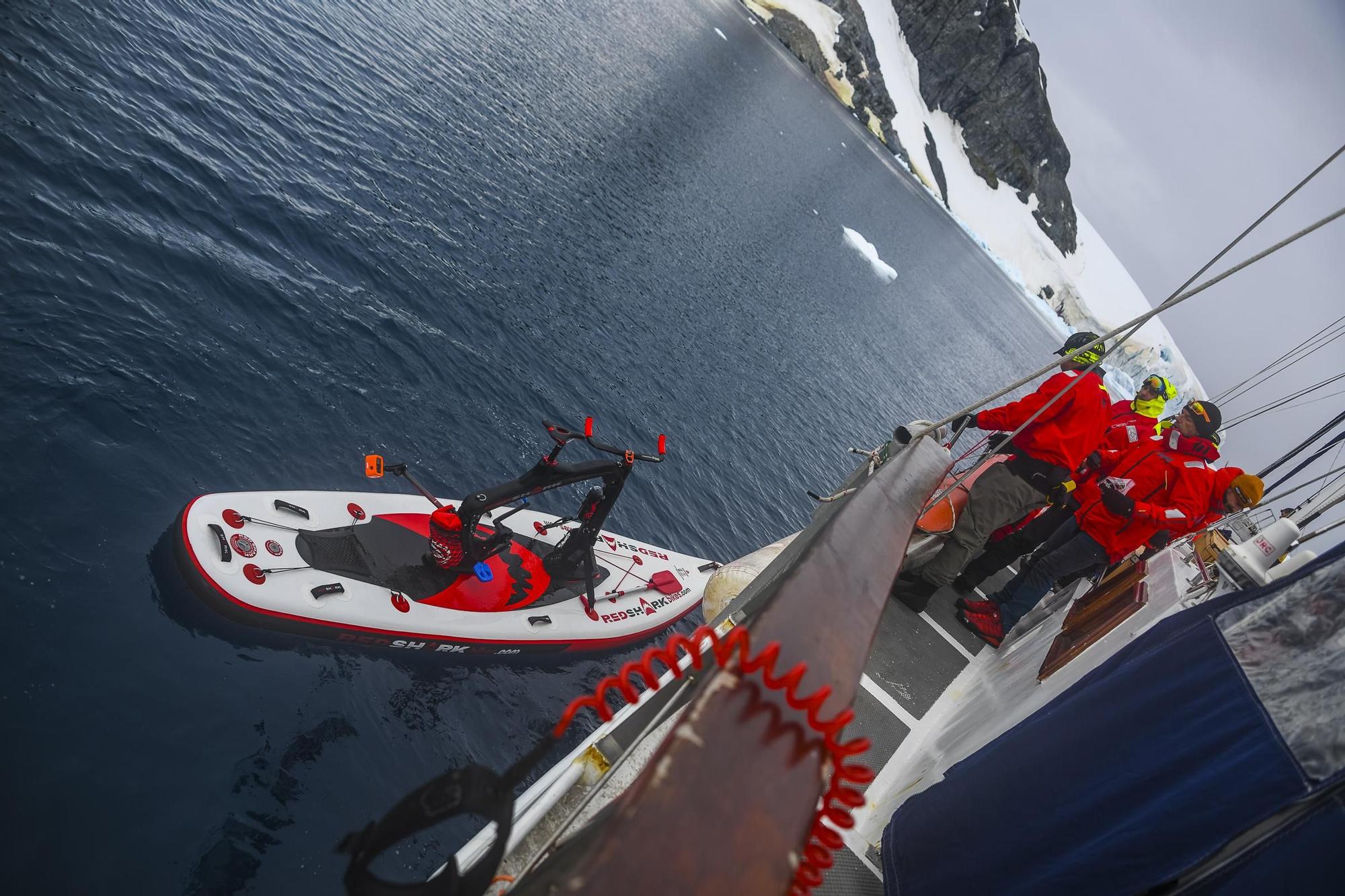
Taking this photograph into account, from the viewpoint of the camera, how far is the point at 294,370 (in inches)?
474

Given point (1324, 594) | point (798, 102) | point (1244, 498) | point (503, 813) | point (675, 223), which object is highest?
point (798, 102)

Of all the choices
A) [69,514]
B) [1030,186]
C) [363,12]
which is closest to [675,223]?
[363,12]

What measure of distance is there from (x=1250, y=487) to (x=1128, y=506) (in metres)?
1.04

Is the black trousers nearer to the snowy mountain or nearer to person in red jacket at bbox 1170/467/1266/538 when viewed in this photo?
person in red jacket at bbox 1170/467/1266/538

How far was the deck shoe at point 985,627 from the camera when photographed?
7.94 metres

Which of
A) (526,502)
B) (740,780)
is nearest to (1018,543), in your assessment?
(526,502)

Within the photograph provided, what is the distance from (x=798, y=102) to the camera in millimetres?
93062

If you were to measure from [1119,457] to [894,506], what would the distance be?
21.8ft

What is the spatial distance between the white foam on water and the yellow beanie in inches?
2137

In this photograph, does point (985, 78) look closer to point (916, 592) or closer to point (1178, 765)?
point (916, 592)

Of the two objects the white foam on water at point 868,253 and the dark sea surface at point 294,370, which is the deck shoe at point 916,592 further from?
the white foam on water at point 868,253

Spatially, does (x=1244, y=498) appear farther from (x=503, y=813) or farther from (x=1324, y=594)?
(x=503, y=813)

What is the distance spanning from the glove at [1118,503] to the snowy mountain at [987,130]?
422 ft

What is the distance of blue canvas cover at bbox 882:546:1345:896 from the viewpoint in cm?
231
